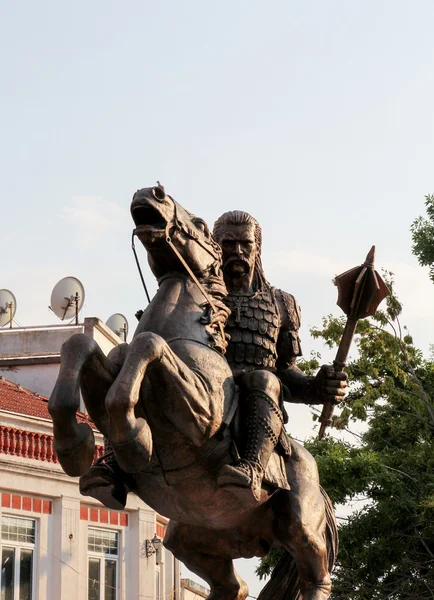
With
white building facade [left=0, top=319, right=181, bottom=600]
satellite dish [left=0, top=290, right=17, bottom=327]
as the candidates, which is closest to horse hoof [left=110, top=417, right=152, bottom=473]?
white building facade [left=0, top=319, right=181, bottom=600]

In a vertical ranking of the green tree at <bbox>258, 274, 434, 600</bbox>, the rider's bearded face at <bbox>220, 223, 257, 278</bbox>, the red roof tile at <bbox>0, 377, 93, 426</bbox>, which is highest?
the red roof tile at <bbox>0, 377, 93, 426</bbox>

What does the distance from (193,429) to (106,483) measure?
0.57 meters

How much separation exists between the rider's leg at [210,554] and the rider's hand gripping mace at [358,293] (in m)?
1.30

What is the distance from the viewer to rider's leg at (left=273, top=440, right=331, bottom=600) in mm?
7734

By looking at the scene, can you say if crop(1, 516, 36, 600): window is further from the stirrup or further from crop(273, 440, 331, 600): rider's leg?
the stirrup

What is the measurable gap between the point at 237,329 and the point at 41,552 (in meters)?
20.1

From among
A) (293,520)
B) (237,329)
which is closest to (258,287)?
(237,329)

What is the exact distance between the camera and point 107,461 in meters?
7.25

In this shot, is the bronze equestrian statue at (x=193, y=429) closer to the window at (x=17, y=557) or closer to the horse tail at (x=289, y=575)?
the horse tail at (x=289, y=575)

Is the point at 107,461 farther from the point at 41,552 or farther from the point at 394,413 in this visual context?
the point at 41,552

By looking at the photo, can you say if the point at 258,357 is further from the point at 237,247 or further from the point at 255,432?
the point at 255,432

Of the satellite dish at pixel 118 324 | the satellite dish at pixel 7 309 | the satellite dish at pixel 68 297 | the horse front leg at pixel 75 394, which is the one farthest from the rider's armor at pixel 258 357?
the satellite dish at pixel 118 324

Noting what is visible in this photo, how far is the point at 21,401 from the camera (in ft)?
97.0

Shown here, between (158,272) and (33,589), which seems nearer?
(158,272)
